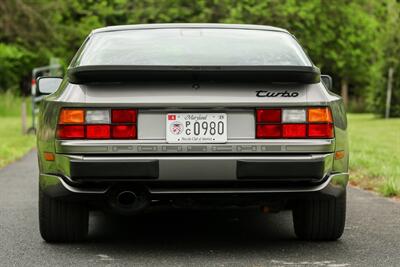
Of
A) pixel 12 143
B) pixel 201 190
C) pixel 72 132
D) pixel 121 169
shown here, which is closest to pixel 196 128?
pixel 201 190

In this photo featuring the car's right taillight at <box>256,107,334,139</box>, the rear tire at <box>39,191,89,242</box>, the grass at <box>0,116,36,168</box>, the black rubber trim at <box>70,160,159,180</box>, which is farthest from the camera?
the grass at <box>0,116,36,168</box>

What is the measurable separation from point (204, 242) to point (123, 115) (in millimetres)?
1174

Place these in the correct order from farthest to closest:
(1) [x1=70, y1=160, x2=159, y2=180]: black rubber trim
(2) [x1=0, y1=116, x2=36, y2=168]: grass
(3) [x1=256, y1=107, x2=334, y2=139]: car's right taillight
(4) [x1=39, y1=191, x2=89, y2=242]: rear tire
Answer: (2) [x1=0, y1=116, x2=36, y2=168]: grass < (4) [x1=39, y1=191, x2=89, y2=242]: rear tire < (3) [x1=256, y1=107, x2=334, y2=139]: car's right taillight < (1) [x1=70, y1=160, x2=159, y2=180]: black rubber trim

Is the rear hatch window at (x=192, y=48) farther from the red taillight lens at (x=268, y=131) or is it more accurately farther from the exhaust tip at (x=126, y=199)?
the exhaust tip at (x=126, y=199)

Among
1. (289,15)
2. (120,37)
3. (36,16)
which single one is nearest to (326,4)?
(289,15)

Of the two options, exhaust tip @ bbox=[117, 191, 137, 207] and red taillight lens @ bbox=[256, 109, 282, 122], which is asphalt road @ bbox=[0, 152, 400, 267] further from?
red taillight lens @ bbox=[256, 109, 282, 122]

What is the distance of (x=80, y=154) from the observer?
15.7 feet

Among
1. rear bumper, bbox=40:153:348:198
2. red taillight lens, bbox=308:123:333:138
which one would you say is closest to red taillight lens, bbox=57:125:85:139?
rear bumper, bbox=40:153:348:198

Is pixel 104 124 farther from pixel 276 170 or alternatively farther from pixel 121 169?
pixel 276 170

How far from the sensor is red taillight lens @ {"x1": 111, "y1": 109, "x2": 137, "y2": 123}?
189 inches

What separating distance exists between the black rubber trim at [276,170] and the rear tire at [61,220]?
1126 mm

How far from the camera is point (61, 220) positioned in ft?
17.2

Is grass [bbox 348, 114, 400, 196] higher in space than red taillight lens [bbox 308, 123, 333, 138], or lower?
lower

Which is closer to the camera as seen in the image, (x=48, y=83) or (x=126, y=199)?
(x=126, y=199)
